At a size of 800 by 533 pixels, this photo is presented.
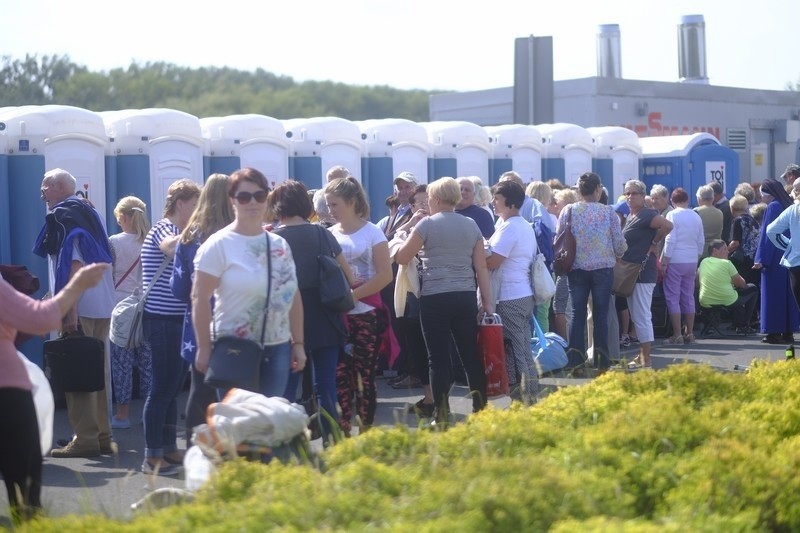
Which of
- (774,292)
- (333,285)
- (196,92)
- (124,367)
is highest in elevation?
(196,92)

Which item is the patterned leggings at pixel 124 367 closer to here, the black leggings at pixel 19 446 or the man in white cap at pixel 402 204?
the man in white cap at pixel 402 204

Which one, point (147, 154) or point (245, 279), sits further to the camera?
point (147, 154)

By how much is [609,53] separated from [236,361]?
80.9 ft

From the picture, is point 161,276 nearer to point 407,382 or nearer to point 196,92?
point 407,382

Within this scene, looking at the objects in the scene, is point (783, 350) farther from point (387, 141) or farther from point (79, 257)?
point (79, 257)

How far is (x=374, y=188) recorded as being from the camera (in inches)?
571

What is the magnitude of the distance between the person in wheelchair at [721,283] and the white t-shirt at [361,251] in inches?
294

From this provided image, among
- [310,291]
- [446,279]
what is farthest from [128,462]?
[446,279]

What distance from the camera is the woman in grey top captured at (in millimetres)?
7895

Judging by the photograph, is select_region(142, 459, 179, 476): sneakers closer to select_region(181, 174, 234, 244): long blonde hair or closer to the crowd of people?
the crowd of people

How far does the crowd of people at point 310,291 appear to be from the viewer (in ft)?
19.0

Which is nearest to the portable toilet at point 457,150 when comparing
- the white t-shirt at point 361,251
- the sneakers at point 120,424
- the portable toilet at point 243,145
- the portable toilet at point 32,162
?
the portable toilet at point 243,145

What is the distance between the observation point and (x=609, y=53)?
95.3 ft

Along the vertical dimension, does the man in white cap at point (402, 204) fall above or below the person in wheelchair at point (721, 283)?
above
